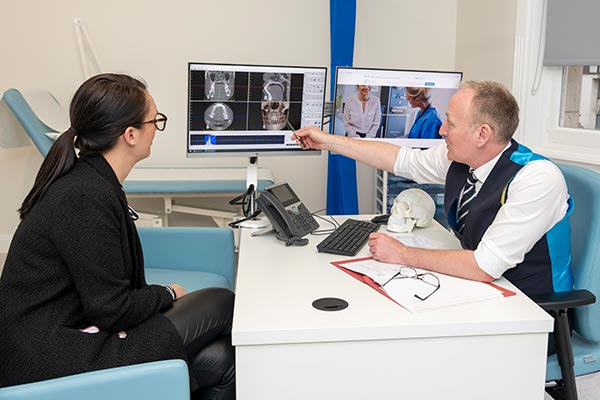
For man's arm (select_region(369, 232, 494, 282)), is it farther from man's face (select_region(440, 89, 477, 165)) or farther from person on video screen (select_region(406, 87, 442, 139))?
person on video screen (select_region(406, 87, 442, 139))

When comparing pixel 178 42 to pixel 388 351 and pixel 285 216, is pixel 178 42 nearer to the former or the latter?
pixel 285 216

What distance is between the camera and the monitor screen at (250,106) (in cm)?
224

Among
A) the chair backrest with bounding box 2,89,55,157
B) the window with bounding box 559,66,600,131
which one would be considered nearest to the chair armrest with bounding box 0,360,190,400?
the chair backrest with bounding box 2,89,55,157

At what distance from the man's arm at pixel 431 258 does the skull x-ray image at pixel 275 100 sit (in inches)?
30.8

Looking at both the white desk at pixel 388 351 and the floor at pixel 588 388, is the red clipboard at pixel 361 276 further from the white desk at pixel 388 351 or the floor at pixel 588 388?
the floor at pixel 588 388

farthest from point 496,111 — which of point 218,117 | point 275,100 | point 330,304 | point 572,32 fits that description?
point 572,32

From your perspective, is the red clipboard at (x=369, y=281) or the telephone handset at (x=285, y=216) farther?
the telephone handset at (x=285, y=216)

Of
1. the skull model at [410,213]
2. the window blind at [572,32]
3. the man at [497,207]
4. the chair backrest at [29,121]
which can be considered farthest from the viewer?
the chair backrest at [29,121]

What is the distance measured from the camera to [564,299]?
4.94ft

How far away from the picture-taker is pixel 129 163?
5.16ft

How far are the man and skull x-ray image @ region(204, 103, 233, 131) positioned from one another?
82cm

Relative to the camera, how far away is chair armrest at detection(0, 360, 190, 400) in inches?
46.9

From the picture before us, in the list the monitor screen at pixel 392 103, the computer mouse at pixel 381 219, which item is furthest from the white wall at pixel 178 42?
the computer mouse at pixel 381 219

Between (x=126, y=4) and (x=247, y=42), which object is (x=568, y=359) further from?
(x=126, y=4)
